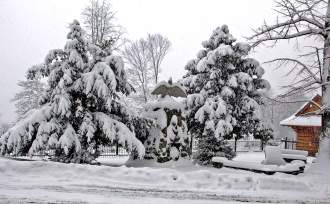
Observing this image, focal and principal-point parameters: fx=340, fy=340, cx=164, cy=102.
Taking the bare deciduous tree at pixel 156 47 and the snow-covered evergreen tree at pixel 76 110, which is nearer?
the snow-covered evergreen tree at pixel 76 110

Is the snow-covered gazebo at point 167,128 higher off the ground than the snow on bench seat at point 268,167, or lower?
higher

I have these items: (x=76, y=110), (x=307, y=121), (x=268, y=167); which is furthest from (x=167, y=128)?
(x=307, y=121)

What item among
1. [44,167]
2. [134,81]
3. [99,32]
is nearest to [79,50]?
[44,167]

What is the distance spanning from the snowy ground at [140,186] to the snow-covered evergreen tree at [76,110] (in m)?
2.23

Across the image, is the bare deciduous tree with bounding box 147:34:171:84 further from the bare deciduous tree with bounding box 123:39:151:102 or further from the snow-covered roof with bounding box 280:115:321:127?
the snow-covered roof with bounding box 280:115:321:127

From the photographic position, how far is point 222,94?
18234 mm

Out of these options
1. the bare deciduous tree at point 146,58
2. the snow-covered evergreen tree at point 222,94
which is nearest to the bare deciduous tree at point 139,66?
the bare deciduous tree at point 146,58

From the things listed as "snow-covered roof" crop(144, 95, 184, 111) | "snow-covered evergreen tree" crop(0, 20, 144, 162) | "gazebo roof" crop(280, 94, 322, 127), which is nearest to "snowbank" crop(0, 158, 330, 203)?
"snow-covered evergreen tree" crop(0, 20, 144, 162)

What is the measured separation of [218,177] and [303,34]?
6.97m

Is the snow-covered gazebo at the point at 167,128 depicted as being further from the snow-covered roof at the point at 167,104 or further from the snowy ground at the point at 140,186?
the snowy ground at the point at 140,186

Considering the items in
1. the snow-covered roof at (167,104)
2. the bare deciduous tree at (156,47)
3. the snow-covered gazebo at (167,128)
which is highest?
the bare deciduous tree at (156,47)

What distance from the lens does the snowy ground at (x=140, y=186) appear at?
717cm

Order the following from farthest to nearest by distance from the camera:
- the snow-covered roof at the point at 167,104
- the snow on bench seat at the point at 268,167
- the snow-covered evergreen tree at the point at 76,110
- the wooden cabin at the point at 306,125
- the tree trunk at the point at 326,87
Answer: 1. the wooden cabin at the point at 306,125
2. the snow-covered roof at the point at 167,104
3. the tree trunk at the point at 326,87
4. the snow-covered evergreen tree at the point at 76,110
5. the snow on bench seat at the point at 268,167

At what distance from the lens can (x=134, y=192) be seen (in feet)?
25.4
